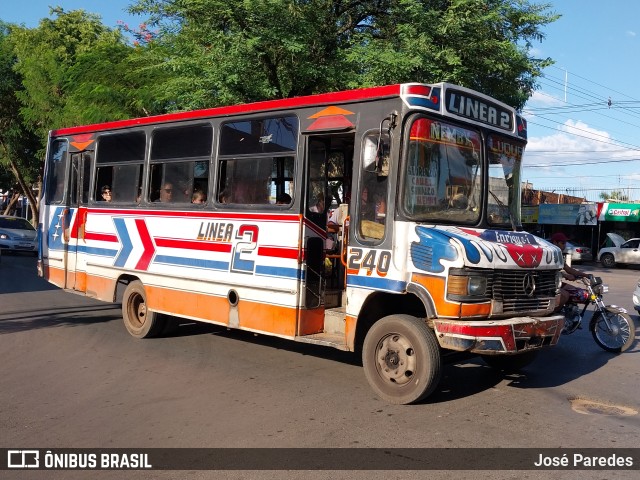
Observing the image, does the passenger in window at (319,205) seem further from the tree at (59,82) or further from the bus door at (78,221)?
the tree at (59,82)

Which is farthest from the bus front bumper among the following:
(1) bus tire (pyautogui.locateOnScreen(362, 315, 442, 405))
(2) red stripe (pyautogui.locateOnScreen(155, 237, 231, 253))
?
(2) red stripe (pyautogui.locateOnScreen(155, 237, 231, 253))

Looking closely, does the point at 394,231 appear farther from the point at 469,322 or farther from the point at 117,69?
the point at 117,69

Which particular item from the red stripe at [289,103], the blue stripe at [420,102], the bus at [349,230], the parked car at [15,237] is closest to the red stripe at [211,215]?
the bus at [349,230]

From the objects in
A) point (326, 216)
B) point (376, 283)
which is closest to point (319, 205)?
point (326, 216)

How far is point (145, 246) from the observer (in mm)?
9281

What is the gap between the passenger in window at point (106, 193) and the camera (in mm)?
10102

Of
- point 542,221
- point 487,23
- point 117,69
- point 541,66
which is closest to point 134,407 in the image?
point 487,23

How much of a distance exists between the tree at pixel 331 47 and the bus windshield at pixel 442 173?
6.22 metres

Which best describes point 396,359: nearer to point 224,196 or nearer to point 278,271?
point 278,271

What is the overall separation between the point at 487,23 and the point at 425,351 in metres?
9.58

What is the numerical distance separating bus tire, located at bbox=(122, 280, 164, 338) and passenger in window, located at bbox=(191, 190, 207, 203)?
1856 mm

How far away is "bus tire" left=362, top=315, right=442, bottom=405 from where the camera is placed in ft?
19.5

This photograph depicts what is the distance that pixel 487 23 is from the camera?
13.2 metres

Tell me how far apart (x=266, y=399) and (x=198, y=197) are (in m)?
3.28
